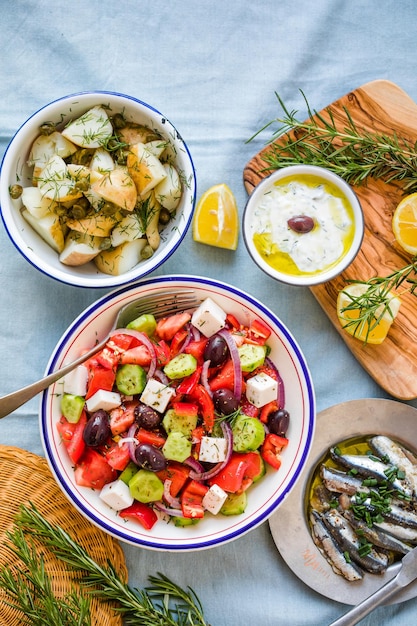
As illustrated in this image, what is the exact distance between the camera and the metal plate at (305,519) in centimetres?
243

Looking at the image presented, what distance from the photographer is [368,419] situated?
2.46 meters

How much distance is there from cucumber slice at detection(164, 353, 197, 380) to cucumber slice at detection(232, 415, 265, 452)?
249mm

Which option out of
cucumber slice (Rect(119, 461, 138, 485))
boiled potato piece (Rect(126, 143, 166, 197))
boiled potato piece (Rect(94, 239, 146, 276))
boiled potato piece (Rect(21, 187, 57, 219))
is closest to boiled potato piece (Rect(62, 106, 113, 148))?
boiled potato piece (Rect(126, 143, 166, 197))

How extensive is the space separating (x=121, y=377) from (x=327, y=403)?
33.3 inches

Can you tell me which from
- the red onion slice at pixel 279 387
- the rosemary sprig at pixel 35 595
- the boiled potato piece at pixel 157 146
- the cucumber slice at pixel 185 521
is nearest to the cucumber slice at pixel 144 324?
the red onion slice at pixel 279 387

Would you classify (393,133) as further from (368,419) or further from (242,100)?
(368,419)

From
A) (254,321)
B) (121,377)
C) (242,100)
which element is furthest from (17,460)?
(242,100)

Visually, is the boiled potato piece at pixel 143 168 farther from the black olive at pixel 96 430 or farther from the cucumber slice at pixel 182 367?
the black olive at pixel 96 430

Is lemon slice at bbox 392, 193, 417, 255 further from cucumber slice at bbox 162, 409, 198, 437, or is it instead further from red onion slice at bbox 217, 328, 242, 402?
cucumber slice at bbox 162, 409, 198, 437

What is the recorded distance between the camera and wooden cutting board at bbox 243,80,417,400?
239cm

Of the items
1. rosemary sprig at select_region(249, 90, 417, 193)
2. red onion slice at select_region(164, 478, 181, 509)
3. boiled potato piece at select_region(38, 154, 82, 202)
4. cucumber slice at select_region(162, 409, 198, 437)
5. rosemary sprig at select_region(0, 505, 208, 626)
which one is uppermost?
rosemary sprig at select_region(249, 90, 417, 193)

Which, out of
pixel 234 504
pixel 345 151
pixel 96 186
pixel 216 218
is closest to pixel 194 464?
pixel 234 504

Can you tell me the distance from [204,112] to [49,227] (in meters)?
0.81

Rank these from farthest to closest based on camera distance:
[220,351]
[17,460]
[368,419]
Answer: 1. [368,419]
2. [17,460]
3. [220,351]
